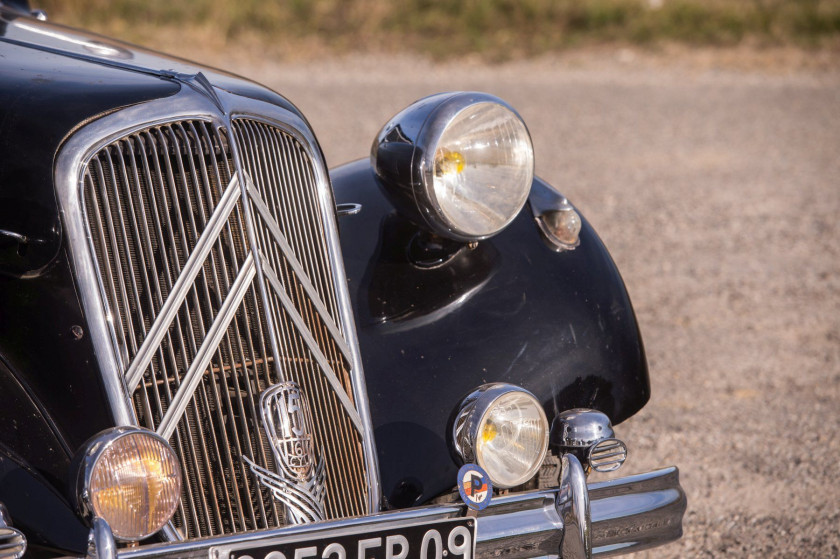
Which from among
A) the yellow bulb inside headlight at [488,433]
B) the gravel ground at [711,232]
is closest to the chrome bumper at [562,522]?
the yellow bulb inside headlight at [488,433]

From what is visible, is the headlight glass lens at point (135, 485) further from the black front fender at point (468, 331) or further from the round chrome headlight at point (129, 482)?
the black front fender at point (468, 331)

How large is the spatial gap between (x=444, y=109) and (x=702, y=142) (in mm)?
6626

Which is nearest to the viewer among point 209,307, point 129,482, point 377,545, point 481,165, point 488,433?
point 129,482

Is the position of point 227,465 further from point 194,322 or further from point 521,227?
point 521,227

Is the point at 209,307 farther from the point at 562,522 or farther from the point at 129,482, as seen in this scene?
the point at 562,522

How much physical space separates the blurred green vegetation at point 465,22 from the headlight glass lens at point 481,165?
9.65m

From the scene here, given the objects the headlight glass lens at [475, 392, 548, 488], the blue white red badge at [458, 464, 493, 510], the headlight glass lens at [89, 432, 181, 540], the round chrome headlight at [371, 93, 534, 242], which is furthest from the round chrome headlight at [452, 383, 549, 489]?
the headlight glass lens at [89, 432, 181, 540]

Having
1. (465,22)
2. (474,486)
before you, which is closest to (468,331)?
(474,486)

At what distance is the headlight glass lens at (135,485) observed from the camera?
1604 millimetres

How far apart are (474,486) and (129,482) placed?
0.66 meters

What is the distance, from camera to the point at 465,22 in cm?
1268

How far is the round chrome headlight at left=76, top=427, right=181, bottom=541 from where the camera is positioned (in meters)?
1.59

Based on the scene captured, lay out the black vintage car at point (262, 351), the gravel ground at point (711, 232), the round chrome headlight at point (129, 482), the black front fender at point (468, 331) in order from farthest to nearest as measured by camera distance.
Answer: the gravel ground at point (711, 232), the black front fender at point (468, 331), the black vintage car at point (262, 351), the round chrome headlight at point (129, 482)

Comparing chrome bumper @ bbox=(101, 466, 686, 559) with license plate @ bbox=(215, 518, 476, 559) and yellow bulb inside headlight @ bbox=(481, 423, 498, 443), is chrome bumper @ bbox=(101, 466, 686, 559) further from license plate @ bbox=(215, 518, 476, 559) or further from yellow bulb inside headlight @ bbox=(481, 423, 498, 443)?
yellow bulb inside headlight @ bbox=(481, 423, 498, 443)
